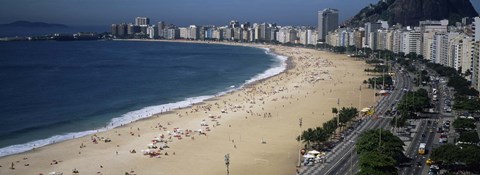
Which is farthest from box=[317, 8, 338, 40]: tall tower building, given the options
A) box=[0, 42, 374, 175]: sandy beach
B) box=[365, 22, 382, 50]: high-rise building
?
box=[0, 42, 374, 175]: sandy beach

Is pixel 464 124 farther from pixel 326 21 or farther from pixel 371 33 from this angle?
pixel 326 21

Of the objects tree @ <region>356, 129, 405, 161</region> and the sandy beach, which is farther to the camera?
the sandy beach

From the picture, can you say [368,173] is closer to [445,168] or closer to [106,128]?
[445,168]

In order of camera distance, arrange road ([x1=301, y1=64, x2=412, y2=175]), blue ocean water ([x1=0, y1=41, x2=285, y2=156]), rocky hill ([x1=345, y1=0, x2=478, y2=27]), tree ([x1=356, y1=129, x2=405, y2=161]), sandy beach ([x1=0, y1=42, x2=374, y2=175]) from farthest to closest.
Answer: rocky hill ([x1=345, y1=0, x2=478, y2=27]) → blue ocean water ([x1=0, y1=41, x2=285, y2=156]) → sandy beach ([x1=0, y1=42, x2=374, y2=175]) → tree ([x1=356, y1=129, x2=405, y2=161]) → road ([x1=301, y1=64, x2=412, y2=175])

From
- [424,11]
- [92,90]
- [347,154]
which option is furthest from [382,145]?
[424,11]

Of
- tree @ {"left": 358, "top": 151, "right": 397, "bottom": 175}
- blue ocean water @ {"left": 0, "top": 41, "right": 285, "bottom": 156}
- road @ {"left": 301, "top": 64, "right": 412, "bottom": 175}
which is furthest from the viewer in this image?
blue ocean water @ {"left": 0, "top": 41, "right": 285, "bottom": 156}

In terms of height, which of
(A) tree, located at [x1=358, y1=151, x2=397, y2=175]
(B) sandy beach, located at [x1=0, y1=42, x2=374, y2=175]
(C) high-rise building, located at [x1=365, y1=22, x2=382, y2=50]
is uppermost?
(C) high-rise building, located at [x1=365, y1=22, x2=382, y2=50]

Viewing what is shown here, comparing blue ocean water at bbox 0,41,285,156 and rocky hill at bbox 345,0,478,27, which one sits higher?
rocky hill at bbox 345,0,478,27

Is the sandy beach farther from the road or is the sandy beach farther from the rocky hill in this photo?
the rocky hill
